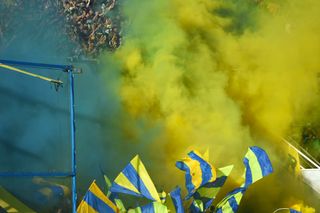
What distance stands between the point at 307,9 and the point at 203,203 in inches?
193

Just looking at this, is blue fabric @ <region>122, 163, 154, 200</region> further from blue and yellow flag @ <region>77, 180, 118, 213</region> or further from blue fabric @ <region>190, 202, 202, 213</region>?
blue fabric @ <region>190, 202, 202, 213</region>

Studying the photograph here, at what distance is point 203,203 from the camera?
719cm

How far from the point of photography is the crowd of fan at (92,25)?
8.73 m

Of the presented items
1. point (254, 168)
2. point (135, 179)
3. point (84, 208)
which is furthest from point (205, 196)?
point (84, 208)

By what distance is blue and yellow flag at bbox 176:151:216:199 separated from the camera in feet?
22.9

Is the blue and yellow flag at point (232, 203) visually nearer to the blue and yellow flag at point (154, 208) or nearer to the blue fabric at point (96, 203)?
the blue and yellow flag at point (154, 208)

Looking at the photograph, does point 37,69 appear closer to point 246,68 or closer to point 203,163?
point 203,163

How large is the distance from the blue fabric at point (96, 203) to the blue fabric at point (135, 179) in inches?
16.1

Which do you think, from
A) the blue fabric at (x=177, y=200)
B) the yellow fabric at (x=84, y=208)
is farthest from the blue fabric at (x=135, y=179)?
the yellow fabric at (x=84, y=208)

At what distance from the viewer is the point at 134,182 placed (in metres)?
6.65

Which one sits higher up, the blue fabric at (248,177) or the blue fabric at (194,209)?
the blue fabric at (248,177)

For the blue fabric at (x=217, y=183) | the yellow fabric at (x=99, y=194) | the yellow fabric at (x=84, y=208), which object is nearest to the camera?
the yellow fabric at (x=84, y=208)

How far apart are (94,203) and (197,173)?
132 cm

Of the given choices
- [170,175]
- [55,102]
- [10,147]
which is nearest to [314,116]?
[170,175]
